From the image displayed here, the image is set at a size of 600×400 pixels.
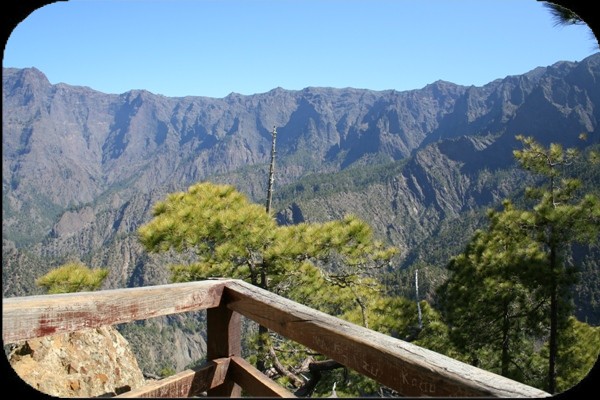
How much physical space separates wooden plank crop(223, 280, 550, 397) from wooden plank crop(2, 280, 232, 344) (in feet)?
1.02

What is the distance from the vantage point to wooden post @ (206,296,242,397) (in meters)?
2.32

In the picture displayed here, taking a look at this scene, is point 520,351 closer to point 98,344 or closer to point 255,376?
point 98,344

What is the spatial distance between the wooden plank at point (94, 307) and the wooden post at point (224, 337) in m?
0.09

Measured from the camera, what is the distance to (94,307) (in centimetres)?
190

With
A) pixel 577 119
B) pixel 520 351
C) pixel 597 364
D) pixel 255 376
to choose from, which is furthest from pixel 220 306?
pixel 577 119

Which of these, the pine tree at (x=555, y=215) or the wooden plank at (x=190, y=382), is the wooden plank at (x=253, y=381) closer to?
the wooden plank at (x=190, y=382)

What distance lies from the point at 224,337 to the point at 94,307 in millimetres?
716

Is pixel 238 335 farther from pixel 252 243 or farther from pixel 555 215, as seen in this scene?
pixel 555 215

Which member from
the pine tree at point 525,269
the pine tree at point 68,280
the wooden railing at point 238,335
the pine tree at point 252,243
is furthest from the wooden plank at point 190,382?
the pine tree at point 525,269

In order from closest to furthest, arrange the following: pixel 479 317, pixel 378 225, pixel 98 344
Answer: pixel 98 344
pixel 479 317
pixel 378 225

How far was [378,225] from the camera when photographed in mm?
196250

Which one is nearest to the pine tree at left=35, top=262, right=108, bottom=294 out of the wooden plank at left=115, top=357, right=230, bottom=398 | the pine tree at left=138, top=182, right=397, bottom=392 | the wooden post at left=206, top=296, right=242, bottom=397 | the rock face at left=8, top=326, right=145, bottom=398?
the rock face at left=8, top=326, right=145, bottom=398

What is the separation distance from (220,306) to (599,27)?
6.76 ft

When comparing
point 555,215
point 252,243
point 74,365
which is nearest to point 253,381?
point 74,365
